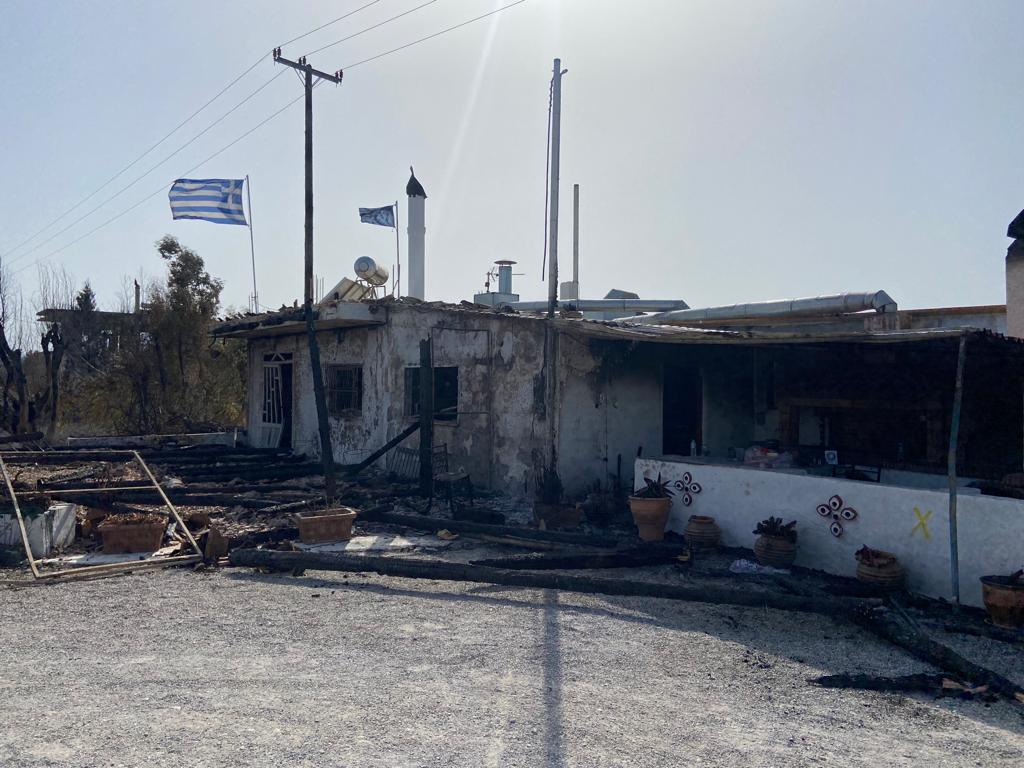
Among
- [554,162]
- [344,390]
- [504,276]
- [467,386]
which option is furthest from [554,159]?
[504,276]

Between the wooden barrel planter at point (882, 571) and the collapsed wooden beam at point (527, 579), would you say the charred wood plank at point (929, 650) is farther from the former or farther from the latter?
the wooden barrel planter at point (882, 571)

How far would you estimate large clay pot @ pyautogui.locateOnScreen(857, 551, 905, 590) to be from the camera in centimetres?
731

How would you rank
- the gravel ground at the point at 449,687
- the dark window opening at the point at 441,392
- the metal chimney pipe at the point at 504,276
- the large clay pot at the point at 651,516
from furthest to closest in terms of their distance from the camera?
the metal chimney pipe at the point at 504,276 → the dark window opening at the point at 441,392 → the large clay pot at the point at 651,516 → the gravel ground at the point at 449,687

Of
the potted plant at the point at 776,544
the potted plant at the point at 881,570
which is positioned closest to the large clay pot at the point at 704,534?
the potted plant at the point at 776,544

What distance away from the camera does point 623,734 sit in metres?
4.27

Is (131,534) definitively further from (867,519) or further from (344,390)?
(867,519)

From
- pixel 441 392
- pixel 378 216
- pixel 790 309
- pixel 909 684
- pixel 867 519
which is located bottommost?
pixel 909 684

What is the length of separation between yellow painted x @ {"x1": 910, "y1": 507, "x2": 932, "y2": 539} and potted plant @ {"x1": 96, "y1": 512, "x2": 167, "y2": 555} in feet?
26.6

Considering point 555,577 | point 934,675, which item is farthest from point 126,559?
point 934,675

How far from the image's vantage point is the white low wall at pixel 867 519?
684cm

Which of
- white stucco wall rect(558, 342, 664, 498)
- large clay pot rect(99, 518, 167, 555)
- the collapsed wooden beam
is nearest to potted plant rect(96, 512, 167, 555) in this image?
large clay pot rect(99, 518, 167, 555)

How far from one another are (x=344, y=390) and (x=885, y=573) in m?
10.7

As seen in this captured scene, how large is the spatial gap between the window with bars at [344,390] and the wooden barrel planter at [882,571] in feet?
32.5

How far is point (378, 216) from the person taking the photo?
63.2ft
